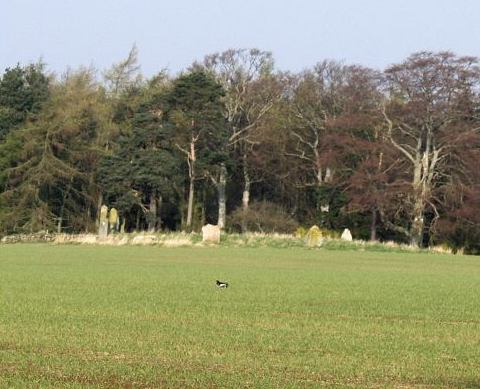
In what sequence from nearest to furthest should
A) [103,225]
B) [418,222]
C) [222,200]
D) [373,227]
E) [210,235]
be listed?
1. [210,235]
2. [103,225]
3. [418,222]
4. [373,227]
5. [222,200]

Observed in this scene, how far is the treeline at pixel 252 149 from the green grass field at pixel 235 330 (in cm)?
2944

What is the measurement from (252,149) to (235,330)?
49939 mm

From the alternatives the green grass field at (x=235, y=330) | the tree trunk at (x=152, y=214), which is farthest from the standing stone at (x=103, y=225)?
the green grass field at (x=235, y=330)

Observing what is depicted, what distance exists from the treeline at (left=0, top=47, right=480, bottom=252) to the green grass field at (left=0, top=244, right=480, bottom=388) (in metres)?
29.4

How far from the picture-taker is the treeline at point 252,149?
5634 cm

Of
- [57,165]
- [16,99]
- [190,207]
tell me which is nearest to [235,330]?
[57,165]

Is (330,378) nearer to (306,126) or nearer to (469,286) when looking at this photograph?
(469,286)

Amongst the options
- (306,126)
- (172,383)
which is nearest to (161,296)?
(172,383)

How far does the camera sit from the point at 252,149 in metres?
63.2

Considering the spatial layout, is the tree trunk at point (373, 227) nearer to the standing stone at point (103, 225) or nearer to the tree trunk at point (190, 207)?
the tree trunk at point (190, 207)

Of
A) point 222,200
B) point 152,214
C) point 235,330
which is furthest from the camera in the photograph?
point 222,200

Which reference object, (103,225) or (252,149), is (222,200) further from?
(103,225)

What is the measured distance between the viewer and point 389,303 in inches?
741

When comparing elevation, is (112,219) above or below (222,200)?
below
